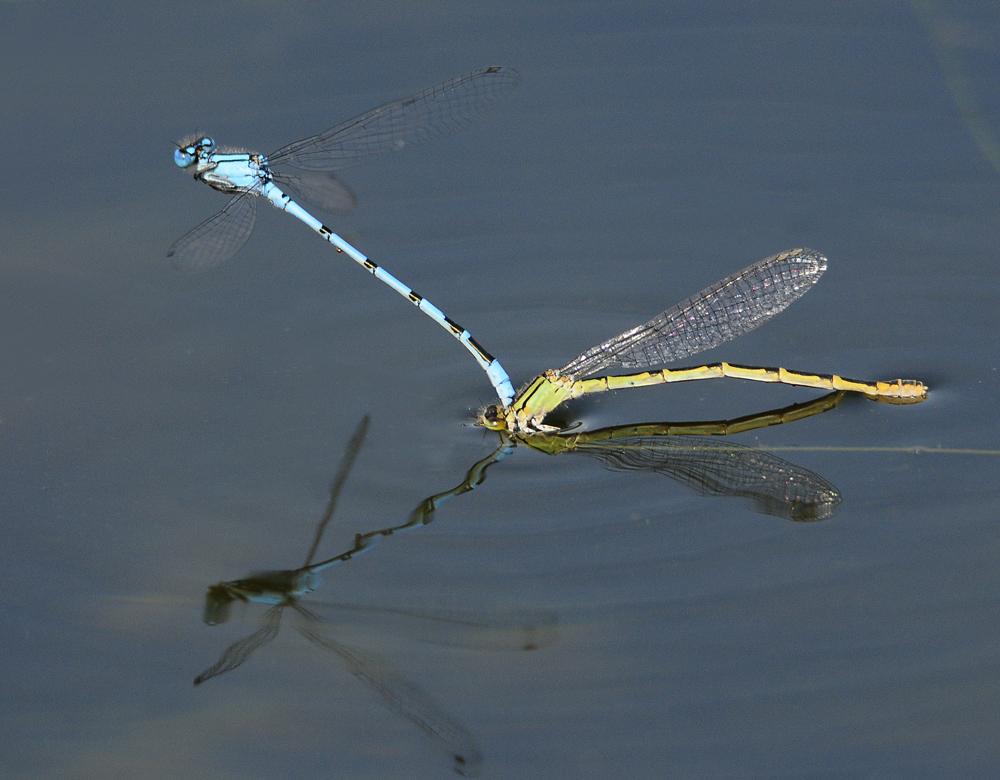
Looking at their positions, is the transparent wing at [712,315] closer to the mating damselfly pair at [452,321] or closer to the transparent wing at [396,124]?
the mating damselfly pair at [452,321]

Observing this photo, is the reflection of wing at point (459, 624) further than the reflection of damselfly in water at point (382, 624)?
→ Yes

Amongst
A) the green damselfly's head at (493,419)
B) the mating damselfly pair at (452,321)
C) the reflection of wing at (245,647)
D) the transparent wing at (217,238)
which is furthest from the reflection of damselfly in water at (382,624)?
the transparent wing at (217,238)

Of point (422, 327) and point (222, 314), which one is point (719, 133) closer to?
point (422, 327)

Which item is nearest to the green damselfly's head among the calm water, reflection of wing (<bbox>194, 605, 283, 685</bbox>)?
the calm water

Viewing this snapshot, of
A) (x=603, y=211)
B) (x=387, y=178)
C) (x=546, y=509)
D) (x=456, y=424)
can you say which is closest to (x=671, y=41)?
(x=603, y=211)

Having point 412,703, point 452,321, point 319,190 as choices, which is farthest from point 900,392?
point 319,190

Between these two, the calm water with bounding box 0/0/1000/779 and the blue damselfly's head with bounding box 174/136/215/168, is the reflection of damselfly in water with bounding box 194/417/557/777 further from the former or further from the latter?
the blue damselfly's head with bounding box 174/136/215/168

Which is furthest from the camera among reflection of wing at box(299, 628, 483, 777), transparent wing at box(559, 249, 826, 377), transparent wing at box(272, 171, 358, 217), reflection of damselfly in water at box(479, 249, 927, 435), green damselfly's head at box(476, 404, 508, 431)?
transparent wing at box(272, 171, 358, 217)

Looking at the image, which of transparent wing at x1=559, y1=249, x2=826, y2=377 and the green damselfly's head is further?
transparent wing at x1=559, y1=249, x2=826, y2=377
